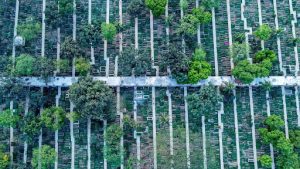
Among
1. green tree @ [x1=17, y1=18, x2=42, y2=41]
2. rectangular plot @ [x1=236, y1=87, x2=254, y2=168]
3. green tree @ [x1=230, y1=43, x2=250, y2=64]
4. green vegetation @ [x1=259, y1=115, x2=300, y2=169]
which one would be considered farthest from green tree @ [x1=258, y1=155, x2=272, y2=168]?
green tree @ [x1=17, y1=18, x2=42, y2=41]

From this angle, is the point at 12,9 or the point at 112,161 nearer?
the point at 112,161

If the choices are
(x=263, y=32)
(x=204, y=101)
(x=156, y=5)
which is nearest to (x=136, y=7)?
(x=156, y=5)

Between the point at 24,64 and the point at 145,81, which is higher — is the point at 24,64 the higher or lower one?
the higher one

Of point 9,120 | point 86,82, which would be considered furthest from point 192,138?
point 9,120

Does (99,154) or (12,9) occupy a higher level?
(12,9)

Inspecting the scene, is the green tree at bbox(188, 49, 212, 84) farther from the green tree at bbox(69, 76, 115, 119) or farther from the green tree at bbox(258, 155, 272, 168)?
the green tree at bbox(258, 155, 272, 168)

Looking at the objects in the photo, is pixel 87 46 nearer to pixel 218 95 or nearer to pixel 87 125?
pixel 87 125

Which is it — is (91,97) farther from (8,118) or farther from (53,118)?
(8,118)
